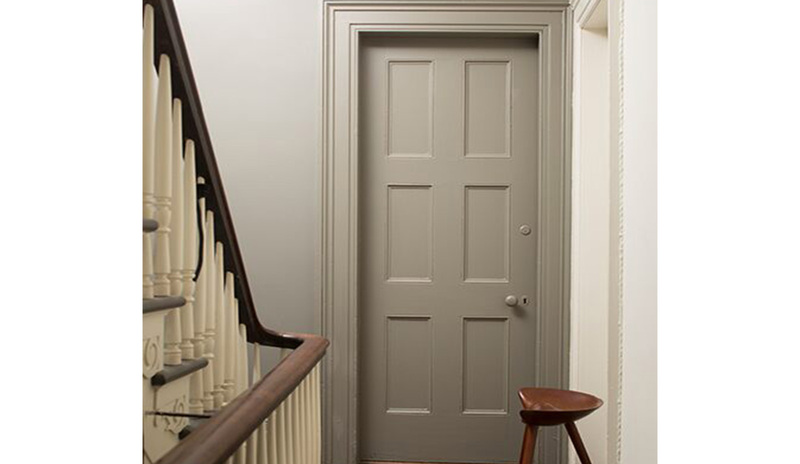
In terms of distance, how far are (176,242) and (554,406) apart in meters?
1.26

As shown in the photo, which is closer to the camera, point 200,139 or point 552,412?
point 200,139

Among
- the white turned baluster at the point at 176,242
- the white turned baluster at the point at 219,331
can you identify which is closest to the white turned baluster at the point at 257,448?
the white turned baluster at the point at 176,242

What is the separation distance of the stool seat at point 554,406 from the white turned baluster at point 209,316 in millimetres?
904

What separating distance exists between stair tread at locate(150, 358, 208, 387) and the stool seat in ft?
3.13

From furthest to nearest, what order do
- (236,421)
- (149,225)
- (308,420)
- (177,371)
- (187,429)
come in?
(308,420), (187,429), (177,371), (149,225), (236,421)

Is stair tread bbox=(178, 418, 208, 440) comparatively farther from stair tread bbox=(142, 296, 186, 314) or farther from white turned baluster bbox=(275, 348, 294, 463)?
stair tread bbox=(142, 296, 186, 314)

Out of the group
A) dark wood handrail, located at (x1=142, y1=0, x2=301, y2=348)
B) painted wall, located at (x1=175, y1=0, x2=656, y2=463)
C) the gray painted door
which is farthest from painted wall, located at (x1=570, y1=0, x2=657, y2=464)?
painted wall, located at (x1=175, y1=0, x2=656, y2=463)

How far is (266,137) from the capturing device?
334 cm

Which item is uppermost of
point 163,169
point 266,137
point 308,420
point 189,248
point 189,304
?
point 266,137

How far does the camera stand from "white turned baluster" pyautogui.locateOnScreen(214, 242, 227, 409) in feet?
6.52

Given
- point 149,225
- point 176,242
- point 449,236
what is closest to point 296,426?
point 176,242

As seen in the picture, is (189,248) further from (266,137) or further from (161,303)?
(266,137)
